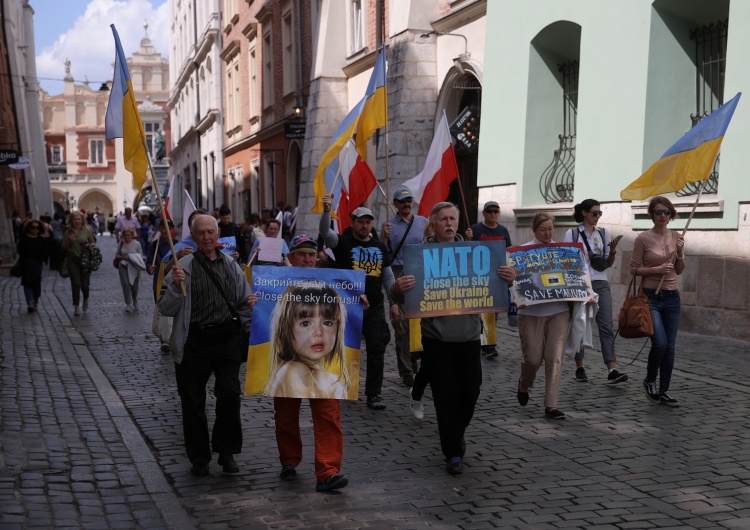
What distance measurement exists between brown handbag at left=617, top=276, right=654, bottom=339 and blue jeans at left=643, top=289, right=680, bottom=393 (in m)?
0.10

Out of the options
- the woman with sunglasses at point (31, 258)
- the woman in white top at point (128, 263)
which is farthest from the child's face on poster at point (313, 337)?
the woman with sunglasses at point (31, 258)

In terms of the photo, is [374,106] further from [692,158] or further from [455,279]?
[455,279]

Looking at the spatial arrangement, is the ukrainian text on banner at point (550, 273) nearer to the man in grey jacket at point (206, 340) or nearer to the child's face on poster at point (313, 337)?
the child's face on poster at point (313, 337)

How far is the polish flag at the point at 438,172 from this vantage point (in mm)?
11609

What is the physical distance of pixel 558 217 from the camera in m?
15.4

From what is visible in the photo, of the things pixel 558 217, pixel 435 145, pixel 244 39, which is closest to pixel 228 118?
pixel 244 39

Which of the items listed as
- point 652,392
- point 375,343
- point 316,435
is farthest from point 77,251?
point 316,435

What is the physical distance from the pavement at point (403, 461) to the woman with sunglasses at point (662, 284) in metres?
0.26

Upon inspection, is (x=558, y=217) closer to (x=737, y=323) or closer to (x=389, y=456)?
(x=737, y=323)

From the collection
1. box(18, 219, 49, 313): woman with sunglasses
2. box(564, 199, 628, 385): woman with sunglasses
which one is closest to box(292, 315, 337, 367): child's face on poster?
box(564, 199, 628, 385): woman with sunglasses

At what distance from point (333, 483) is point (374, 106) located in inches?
262

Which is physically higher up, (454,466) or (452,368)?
(452,368)

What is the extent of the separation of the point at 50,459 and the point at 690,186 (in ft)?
30.2

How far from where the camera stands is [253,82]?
120ft
